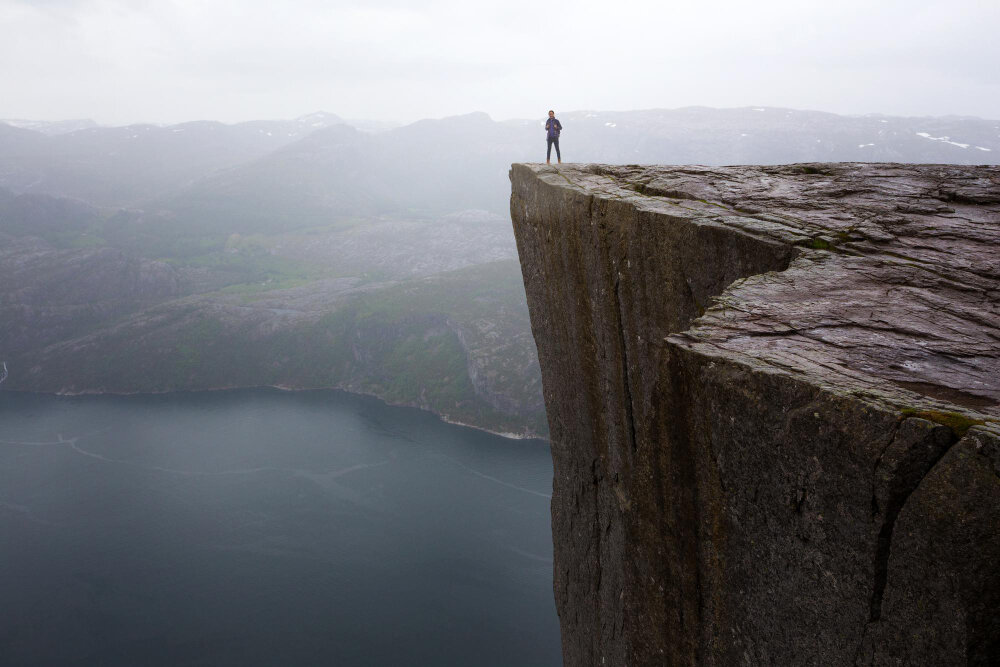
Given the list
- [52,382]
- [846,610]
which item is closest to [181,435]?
[52,382]

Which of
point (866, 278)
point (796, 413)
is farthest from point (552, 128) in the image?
point (796, 413)

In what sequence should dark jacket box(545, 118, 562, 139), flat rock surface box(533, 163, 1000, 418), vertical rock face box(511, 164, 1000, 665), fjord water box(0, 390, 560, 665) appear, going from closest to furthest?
vertical rock face box(511, 164, 1000, 665), flat rock surface box(533, 163, 1000, 418), dark jacket box(545, 118, 562, 139), fjord water box(0, 390, 560, 665)

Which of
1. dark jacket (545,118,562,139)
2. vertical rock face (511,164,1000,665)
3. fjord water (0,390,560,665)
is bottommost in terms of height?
fjord water (0,390,560,665)

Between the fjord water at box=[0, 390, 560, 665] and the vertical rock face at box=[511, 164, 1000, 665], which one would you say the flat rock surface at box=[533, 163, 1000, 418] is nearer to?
the vertical rock face at box=[511, 164, 1000, 665]

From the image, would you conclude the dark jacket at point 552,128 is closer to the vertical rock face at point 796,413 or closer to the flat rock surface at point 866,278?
the flat rock surface at point 866,278

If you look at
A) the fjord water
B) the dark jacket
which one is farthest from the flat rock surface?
the fjord water

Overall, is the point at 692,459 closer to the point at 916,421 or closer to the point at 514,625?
the point at 916,421

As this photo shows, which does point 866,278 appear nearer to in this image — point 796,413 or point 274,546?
point 796,413
